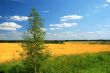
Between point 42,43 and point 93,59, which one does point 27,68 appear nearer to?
point 42,43

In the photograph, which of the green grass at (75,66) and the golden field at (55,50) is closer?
→ the green grass at (75,66)

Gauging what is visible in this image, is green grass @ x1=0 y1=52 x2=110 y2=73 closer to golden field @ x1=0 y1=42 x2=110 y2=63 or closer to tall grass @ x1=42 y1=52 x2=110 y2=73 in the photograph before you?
tall grass @ x1=42 y1=52 x2=110 y2=73

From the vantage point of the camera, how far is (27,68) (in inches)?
610

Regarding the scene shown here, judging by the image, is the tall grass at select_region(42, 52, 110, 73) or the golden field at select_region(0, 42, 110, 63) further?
the golden field at select_region(0, 42, 110, 63)

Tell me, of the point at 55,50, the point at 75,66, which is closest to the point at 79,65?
the point at 75,66

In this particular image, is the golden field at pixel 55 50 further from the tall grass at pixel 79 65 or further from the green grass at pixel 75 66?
the tall grass at pixel 79 65

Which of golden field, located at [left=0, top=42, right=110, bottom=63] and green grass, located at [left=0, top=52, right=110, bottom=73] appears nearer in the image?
green grass, located at [left=0, top=52, right=110, bottom=73]

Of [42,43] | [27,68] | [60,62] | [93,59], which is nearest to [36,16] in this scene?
[42,43]

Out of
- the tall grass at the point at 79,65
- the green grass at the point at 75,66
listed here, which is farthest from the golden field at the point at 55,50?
the tall grass at the point at 79,65

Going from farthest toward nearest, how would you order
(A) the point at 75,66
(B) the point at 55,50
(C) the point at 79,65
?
(B) the point at 55,50
(C) the point at 79,65
(A) the point at 75,66

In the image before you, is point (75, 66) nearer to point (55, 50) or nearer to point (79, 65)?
point (79, 65)

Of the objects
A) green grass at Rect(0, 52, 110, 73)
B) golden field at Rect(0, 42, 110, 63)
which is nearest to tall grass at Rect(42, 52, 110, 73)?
green grass at Rect(0, 52, 110, 73)

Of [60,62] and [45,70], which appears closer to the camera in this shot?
[45,70]

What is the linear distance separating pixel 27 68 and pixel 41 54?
1682mm
